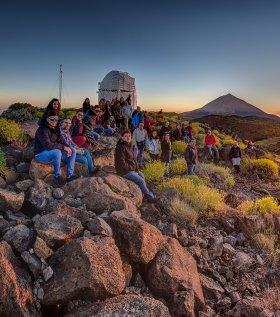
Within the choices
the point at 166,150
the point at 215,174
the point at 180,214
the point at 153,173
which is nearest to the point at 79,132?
the point at 153,173

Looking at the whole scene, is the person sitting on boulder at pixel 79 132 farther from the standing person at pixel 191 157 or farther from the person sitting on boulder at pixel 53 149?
the standing person at pixel 191 157

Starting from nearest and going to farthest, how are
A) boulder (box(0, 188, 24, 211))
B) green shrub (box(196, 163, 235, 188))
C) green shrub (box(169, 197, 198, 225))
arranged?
1. boulder (box(0, 188, 24, 211))
2. green shrub (box(169, 197, 198, 225))
3. green shrub (box(196, 163, 235, 188))

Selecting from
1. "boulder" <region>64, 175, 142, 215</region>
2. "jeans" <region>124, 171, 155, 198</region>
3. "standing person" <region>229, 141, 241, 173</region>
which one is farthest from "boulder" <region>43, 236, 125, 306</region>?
"standing person" <region>229, 141, 241, 173</region>

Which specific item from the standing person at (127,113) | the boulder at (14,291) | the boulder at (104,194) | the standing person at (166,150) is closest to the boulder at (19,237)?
the boulder at (14,291)

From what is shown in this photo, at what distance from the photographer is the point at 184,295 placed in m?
7.08

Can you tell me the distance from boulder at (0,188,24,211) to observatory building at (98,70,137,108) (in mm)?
32940

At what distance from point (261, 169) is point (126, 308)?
1790 centimetres

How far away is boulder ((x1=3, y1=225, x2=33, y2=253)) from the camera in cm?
709

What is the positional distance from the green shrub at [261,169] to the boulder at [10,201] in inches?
611

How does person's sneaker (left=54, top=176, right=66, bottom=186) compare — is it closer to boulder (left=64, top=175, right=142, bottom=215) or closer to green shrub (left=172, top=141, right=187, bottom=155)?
boulder (left=64, top=175, right=142, bottom=215)

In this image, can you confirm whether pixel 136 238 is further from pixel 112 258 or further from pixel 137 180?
pixel 137 180

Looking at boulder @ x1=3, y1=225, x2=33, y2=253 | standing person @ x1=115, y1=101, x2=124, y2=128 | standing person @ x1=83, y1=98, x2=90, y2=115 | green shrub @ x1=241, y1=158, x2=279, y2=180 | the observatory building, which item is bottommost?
green shrub @ x1=241, y1=158, x2=279, y2=180

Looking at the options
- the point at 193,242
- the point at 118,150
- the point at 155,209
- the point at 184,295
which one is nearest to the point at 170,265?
the point at 184,295

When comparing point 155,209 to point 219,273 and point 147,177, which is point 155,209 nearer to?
point 219,273
